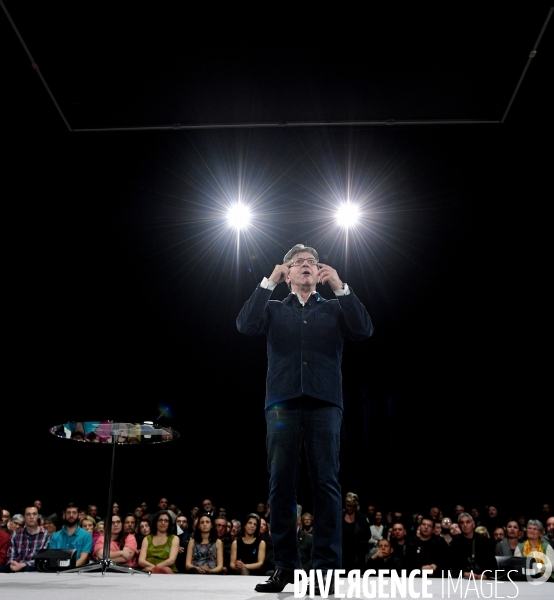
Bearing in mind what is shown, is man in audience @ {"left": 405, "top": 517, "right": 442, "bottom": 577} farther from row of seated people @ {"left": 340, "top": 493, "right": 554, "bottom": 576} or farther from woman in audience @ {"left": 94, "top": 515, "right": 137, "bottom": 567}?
woman in audience @ {"left": 94, "top": 515, "right": 137, "bottom": 567}

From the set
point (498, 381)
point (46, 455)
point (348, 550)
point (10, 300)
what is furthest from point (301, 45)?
point (46, 455)

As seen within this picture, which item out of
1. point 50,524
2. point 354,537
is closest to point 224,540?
point 354,537

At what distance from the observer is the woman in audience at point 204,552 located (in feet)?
15.2

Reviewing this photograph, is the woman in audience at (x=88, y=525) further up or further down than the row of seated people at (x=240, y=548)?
further up

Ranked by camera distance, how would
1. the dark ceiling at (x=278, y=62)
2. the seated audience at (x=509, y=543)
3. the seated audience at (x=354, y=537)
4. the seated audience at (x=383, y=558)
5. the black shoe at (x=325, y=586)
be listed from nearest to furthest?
the black shoe at (x=325, y=586) < the dark ceiling at (x=278, y=62) < the seated audience at (x=354, y=537) < the seated audience at (x=383, y=558) < the seated audience at (x=509, y=543)

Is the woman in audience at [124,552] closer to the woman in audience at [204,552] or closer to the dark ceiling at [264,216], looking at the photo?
the woman in audience at [204,552]

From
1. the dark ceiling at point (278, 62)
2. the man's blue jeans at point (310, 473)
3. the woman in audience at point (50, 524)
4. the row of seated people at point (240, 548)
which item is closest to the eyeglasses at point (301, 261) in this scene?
the man's blue jeans at point (310, 473)

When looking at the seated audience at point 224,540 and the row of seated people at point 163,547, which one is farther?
the seated audience at point 224,540

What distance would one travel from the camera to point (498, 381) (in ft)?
26.7

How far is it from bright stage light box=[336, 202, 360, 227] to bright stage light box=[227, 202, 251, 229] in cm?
90

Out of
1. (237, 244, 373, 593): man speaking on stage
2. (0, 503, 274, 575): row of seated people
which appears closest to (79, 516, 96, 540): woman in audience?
(0, 503, 274, 575): row of seated people

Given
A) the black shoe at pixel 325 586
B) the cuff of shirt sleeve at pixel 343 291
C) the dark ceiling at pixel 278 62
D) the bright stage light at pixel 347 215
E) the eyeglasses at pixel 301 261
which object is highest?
the bright stage light at pixel 347 215

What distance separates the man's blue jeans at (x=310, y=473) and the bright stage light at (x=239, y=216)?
3.99 metres

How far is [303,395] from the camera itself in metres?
2.02
